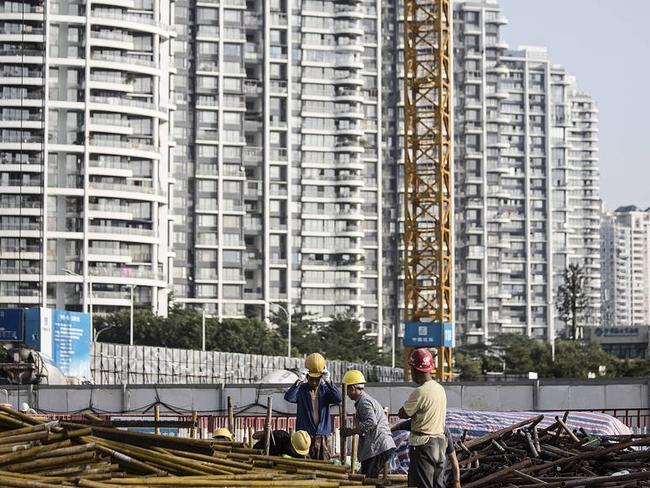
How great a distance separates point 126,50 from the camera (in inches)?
4168

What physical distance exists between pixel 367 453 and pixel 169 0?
331 feet

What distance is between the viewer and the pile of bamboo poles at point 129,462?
38.6 ft

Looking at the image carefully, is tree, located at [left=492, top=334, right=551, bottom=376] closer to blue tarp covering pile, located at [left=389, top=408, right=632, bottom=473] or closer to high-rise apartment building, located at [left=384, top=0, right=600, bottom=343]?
high-rise apartment building, located at [left=384, top=0, right=600, bottom=343]

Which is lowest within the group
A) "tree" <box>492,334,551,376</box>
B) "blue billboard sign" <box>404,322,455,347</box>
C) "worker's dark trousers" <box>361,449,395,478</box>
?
"tree" <box>492,334,551,376</box>

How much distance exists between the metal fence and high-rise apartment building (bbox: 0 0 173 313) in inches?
800

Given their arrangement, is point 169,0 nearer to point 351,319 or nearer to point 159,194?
point 159,194

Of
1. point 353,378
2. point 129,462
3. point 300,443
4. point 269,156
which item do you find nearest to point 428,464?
point 353,378

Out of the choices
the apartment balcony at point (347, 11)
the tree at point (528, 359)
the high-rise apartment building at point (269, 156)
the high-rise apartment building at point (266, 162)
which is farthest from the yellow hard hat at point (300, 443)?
the apartment balcony at point (347, 11)

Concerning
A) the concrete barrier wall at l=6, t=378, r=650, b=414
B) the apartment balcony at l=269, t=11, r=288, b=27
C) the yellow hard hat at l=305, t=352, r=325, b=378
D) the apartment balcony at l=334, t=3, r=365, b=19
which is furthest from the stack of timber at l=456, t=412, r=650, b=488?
the apartment balcony at l=334, t=3, r=365, b=19

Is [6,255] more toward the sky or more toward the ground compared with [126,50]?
more toward the ground

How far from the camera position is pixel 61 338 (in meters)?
59.8

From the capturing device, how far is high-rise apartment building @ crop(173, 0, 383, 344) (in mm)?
125000

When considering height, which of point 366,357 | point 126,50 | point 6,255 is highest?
point 126,50

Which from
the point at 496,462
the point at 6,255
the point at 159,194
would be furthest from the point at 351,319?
the point at 496,462
